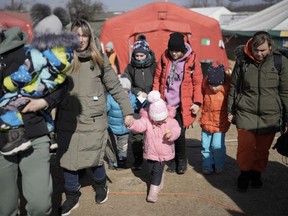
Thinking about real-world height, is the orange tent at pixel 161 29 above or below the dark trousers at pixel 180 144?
above

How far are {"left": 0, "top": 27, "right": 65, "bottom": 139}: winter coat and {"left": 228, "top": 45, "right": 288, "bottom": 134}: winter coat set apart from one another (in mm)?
2177

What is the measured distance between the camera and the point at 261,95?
3889 millimetres

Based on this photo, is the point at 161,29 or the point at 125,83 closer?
the point at 125,83

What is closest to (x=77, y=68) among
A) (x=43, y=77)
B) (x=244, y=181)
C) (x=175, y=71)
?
(x=43, y=77)

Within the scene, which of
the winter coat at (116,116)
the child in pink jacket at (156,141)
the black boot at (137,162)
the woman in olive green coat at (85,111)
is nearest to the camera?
the woman in olive green coat at (85,111)

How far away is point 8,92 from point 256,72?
2.58 metres

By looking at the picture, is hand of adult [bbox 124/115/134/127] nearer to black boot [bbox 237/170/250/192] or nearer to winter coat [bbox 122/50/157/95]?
winter coat [bbox 122/50/157/95]

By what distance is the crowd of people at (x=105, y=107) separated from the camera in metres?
2.62

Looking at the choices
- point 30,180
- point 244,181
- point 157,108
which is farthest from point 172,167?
point 30,180

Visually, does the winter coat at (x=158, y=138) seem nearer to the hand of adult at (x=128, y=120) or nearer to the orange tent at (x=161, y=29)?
the hand of adult at (x=128, y=120)

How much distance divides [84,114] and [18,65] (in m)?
0.99

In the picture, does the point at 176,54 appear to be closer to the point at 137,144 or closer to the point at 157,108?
the point at 157,108

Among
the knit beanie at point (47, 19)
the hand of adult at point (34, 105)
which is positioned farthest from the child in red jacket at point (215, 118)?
the hand of adult at point (34, 105)

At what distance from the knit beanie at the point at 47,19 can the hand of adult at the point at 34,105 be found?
505mm
